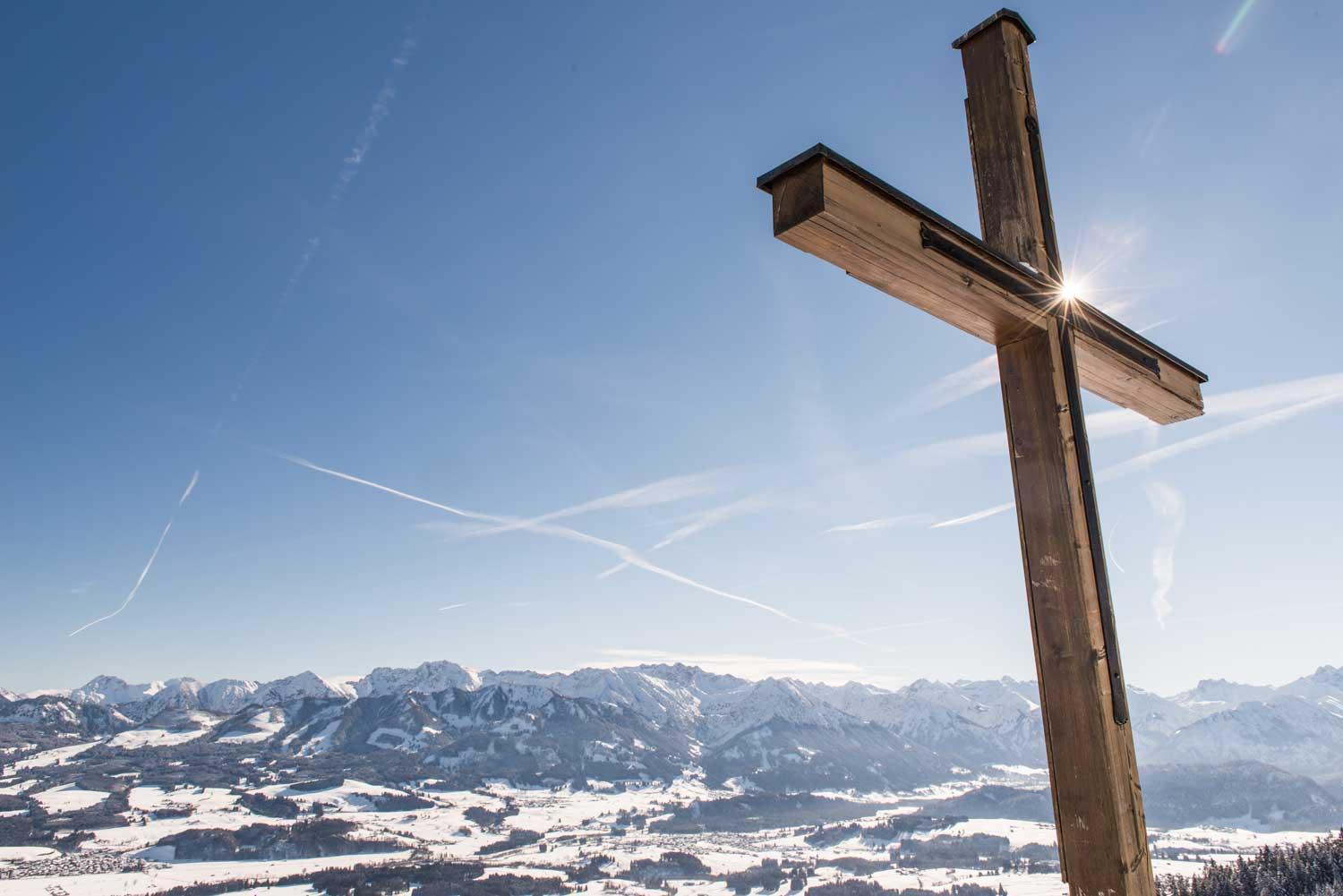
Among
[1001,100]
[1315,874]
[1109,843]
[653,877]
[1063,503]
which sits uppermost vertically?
[1001,100]

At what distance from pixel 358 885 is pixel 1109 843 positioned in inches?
7120

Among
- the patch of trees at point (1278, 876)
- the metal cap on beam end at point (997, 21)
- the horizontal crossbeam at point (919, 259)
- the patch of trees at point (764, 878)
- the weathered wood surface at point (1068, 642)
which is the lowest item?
the patch of trees at point (764, 878)

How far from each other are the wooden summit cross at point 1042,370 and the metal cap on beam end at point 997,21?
303 millimetres

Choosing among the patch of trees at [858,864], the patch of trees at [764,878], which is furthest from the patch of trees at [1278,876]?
the patch of trees at [858,864]

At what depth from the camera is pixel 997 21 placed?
9.90 ft

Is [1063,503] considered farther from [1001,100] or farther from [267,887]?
[267,887]

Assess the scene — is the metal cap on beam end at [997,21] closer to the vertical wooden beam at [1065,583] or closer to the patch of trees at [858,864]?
the vertical wooden beam at [1065,583]

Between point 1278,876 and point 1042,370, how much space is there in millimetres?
78364

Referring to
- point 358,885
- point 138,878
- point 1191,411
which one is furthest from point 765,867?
point 1191,411

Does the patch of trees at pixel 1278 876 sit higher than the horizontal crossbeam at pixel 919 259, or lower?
lower

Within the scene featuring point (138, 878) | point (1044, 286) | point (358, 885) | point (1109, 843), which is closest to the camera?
point (1109, 843)

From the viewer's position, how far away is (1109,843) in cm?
203

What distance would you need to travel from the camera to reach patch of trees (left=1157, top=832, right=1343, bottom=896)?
191 ft

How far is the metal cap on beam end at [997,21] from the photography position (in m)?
3.01
